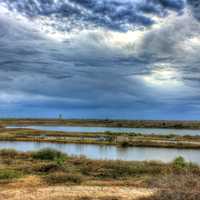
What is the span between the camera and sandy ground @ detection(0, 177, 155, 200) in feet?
31.3

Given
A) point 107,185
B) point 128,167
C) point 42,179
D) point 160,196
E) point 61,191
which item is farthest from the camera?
point 128,167

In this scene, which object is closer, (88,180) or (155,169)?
(88,180)

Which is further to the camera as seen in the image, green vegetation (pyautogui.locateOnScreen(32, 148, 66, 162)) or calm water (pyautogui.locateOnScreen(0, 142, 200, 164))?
calm water (pyautogui.locateOnScreen(0, 142, 200, 164))

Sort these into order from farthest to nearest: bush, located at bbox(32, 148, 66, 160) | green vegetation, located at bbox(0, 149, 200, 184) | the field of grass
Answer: bush, located at bbox(32, 148, 66, 160), green vegetation, located at bbox(0, 149, 200, 184), the field of grass

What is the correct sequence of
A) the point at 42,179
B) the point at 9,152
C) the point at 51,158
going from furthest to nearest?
the point at 9,152
the point at 51,158
the point at 42,179

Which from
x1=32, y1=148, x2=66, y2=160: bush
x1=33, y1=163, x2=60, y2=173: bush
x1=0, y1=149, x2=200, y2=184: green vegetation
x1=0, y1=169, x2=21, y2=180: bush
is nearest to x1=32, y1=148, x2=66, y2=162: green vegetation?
x1=32, y1=148, x2=66, y2=160: bush

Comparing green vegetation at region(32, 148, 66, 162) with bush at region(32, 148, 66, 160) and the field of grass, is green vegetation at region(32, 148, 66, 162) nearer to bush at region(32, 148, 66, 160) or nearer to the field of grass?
bush at region(32, 148, 66, 160)

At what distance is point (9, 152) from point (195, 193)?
19.3 metres

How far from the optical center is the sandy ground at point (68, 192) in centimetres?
954

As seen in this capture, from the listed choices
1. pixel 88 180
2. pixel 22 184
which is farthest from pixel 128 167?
pixel 22 184

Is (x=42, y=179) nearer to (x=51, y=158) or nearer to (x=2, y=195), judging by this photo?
(x=2, y=195)

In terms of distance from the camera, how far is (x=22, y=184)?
38.3 feet

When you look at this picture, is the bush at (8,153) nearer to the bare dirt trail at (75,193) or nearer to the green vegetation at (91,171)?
the green vegetation at (91,171)

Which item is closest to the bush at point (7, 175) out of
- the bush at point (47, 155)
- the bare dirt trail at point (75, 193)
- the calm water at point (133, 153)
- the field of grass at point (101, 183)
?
the field of grass at point (101, 183)
